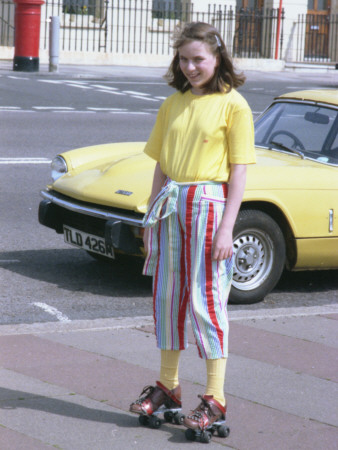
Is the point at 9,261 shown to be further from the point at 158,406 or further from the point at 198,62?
the point at 198,62

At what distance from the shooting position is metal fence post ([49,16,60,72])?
23.2m

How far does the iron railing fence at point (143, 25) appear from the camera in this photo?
28.9 meters

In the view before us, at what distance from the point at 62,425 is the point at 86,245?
2.49 m

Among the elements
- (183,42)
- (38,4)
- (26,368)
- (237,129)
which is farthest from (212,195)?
(38,4)

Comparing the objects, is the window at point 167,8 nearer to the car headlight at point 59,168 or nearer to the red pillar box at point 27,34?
the red pillar box at point 27,34

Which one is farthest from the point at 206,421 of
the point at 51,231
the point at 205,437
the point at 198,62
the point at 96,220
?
the point at 51,231

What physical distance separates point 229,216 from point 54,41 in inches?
811

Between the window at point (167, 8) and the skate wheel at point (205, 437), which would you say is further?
the window at point (167, 8)

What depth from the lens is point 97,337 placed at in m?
5.09

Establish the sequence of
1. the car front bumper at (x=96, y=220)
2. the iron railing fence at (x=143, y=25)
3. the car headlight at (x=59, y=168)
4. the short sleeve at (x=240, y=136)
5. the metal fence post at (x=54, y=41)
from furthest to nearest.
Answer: the iron railing fence at (x=143, y=25), the metal fence post at (x=54, y=41), the car headlight at (x=59, y=168), the car front bumper at (x=96, y=220), the short sleeve at (x=240, y=136)

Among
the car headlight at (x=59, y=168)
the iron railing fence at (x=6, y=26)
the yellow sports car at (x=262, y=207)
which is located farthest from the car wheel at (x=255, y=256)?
the iron railing fence at (x=6, y=26)

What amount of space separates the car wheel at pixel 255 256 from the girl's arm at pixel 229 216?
2.16 metres

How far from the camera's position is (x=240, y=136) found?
371 centimetres

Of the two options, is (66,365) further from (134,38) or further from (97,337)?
(134,38)
